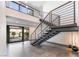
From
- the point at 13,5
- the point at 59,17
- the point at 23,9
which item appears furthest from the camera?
the point at 23,9

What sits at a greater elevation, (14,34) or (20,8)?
(20,8)

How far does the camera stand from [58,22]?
534 cm

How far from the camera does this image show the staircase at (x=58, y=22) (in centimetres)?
390

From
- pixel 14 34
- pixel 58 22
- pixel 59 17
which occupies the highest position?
pixel 59 17

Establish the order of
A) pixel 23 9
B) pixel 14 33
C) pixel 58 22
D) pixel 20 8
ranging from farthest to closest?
1. pixel 23 9
2. pixel 20 8
3. pixel 58 22
4. pixel 14 33

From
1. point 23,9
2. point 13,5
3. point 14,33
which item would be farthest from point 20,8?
point 14,33

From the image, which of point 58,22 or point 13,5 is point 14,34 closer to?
point 13,5

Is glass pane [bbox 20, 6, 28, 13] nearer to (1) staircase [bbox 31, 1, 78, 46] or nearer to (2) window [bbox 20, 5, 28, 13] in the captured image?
(2) window [bbox 20, 5, 28, 13]

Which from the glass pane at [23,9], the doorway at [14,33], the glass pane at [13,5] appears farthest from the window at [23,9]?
the doorway at [14,33]

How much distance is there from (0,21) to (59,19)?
10.2ft

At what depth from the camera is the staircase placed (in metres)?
3.90

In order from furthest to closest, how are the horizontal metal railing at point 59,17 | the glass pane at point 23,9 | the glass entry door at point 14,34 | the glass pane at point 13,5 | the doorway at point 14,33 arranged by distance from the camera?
the glass pane at point 23,9 → the glass pane at point 13,5 → the horizontal metal railing at point 59,17 → the doorway at point 14,33 → the glass entry door at point 14,34

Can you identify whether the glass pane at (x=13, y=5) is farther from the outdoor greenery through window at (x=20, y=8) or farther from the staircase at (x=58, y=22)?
the staircase at (x=58, y=22)

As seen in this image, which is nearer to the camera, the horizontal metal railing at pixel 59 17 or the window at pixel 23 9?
the horizontal metal railing at pixel 59 17
